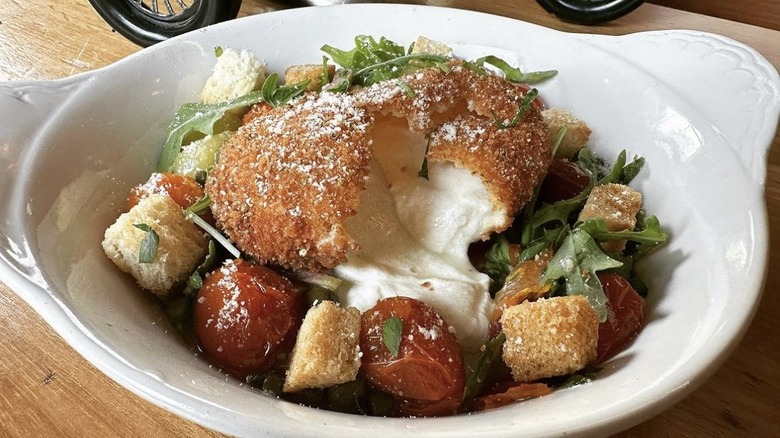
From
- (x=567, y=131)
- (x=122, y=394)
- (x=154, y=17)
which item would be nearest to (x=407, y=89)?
(x=567, y=131)

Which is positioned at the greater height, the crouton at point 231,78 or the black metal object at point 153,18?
the crouton at point 231,78

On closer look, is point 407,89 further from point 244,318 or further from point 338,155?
point 244,318

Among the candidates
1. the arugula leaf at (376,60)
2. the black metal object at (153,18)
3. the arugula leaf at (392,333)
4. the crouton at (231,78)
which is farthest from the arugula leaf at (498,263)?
the black metal object at (153,18)

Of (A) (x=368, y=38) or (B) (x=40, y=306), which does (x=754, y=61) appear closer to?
(A) (x=368, y=38)

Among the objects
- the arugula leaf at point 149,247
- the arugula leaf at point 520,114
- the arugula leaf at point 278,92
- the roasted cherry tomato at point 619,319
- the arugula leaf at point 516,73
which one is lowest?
the roasted cherry tomato at point 619,319

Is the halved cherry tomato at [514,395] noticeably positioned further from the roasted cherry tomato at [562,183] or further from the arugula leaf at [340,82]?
the arugula leaf at [340,82]

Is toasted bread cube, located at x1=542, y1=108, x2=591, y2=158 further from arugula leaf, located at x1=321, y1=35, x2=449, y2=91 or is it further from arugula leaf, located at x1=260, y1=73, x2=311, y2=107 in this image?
arugula leaf, located at x1=260, y1=73, x2=311, y2=107

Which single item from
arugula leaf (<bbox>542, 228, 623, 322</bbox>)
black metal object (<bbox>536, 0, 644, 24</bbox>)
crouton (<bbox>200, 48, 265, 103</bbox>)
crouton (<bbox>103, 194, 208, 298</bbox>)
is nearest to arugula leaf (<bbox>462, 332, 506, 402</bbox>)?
arugula leaf (<bbox>542, 228, 623, 322</bbox>)
